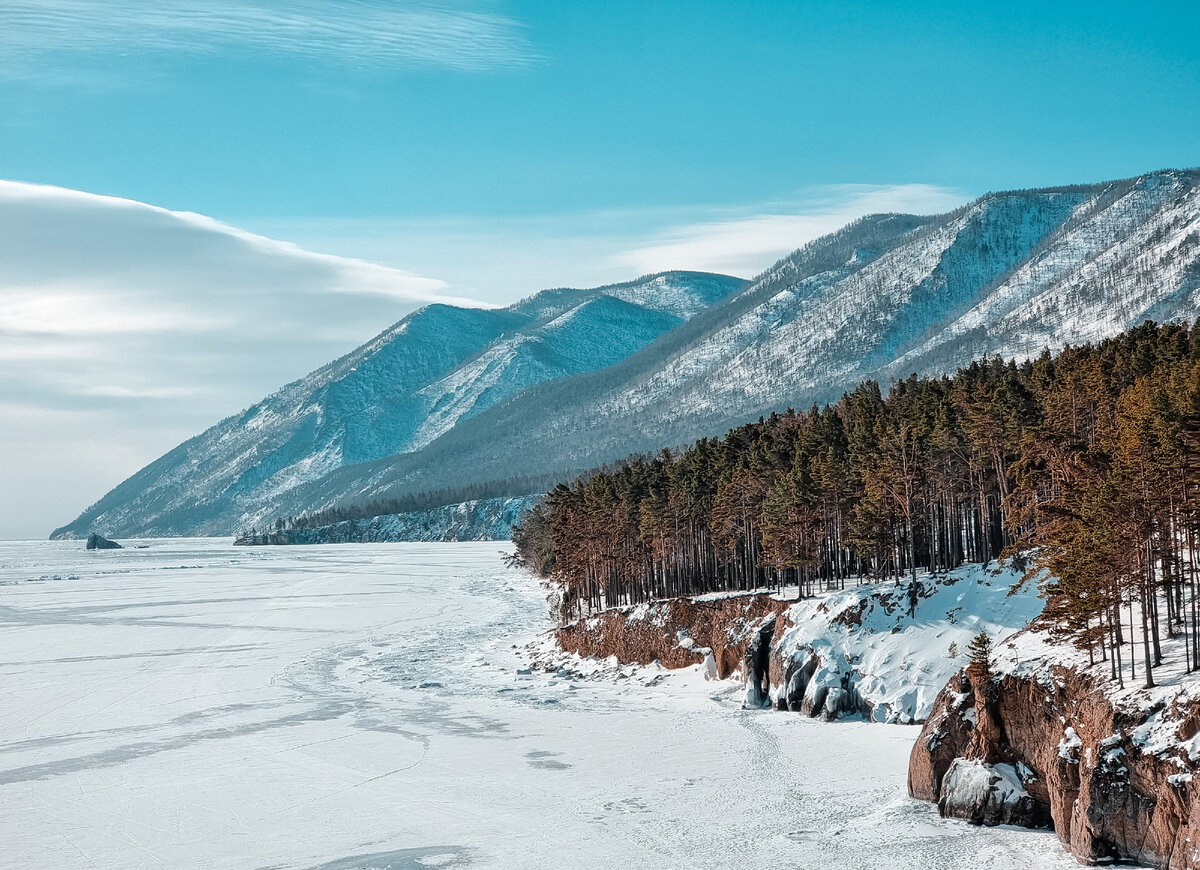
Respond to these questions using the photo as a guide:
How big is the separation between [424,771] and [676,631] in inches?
1146

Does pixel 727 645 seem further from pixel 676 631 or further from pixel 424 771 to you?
pixel 424 771

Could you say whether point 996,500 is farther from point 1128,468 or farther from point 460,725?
point 460,725

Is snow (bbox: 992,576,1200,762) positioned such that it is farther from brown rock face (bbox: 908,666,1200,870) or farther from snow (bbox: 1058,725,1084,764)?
snow (bbox: 1058,725,1084,764)

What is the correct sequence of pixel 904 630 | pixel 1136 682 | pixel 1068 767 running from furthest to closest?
pixel 904 630
pixel 1136 682
pixel 1068 767

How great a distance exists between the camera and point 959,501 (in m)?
76.3

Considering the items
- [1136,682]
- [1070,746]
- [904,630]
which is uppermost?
[1136,682]

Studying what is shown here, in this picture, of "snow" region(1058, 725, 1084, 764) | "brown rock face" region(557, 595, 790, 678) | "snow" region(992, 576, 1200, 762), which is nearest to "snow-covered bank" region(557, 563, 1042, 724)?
"brown rock face" region(557, 595, 790, 678)

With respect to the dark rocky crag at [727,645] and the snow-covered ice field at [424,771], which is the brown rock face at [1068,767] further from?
the dark rocky crag at [727,645]

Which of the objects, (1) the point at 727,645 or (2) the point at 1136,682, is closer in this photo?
(2) the point at 1136,682

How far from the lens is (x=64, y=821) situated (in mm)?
37562

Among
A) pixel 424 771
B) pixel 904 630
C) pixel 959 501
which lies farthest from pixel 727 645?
pixel 424 771

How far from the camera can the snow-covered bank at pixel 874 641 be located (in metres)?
52.3

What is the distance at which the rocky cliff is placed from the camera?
93.4 ft

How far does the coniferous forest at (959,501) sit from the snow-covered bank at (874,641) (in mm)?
2351
